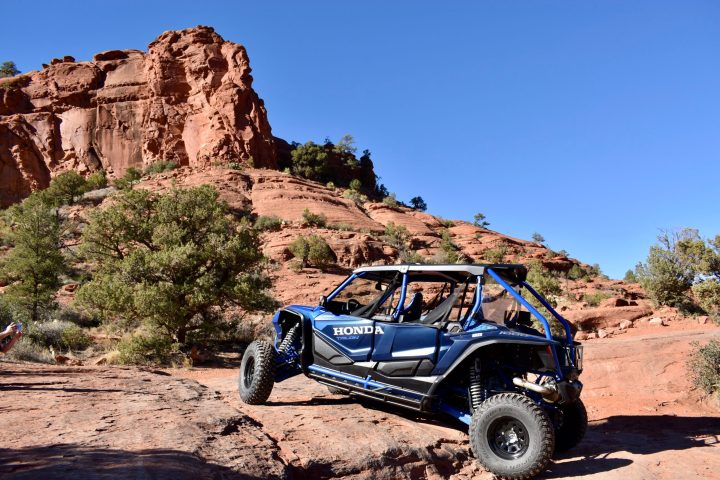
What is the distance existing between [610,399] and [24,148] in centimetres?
6680

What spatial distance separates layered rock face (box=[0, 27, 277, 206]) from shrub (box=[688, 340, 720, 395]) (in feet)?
160

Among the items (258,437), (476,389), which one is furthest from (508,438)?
(258,437)

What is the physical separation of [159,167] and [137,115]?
10268mm

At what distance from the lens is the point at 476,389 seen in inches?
219

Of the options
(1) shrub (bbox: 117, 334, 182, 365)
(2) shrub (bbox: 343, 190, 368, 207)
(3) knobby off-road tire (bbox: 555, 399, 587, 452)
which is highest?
(2) shrub (bbox: 343, 190, 368, 207)

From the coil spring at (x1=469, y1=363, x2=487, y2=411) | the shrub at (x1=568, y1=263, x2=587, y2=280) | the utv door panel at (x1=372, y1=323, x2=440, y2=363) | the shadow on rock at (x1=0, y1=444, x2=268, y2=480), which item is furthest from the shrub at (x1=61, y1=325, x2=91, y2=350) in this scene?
the shrub at (x1=568, y1=263, x2=587, y2=280)

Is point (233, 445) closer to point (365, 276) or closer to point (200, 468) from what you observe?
point (200, 468)

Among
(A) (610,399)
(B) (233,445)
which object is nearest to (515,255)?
(A) (610,399)

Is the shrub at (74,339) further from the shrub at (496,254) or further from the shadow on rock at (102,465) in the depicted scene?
the shrub at (496,254)

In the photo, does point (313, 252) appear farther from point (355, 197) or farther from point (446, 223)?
point (446, 223)

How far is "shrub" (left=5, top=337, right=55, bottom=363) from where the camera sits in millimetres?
12109

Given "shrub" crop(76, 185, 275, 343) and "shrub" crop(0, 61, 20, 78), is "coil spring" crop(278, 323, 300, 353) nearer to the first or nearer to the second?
"shrub" crop(76, 185, 275, 343)

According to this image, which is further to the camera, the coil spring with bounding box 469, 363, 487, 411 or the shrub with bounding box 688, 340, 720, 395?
the shrub with bounding box 688, 340, 720, 395

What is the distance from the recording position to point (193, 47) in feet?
194
